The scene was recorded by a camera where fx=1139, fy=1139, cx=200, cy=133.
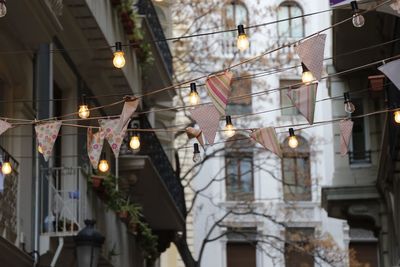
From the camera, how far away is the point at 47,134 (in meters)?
13.4

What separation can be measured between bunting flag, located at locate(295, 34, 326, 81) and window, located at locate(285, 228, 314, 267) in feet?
70.9

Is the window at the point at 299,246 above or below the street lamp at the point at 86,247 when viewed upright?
above

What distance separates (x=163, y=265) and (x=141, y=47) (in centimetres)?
1877

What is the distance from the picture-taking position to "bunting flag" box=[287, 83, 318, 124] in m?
12.7

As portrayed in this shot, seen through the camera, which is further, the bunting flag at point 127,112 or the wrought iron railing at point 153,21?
the wrought iron railing at point 153,21

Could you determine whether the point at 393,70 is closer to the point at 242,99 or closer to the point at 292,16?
the point at 242,99

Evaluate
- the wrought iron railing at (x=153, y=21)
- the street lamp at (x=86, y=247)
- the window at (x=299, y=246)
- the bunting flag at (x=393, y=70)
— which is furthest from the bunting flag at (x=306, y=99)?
the window at (x=299, y=246)

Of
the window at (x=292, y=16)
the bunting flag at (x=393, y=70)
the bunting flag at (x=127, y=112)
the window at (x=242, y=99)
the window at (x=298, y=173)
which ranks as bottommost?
the bunting flag at (x=127, y=112)

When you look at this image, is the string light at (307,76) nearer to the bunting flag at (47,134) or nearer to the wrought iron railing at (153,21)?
the bunting flag at (47,134)

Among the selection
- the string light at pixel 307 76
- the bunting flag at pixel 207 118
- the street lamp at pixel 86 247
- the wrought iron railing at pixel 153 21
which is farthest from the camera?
the wrought iron railing at pixel 153 21

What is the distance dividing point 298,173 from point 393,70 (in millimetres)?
28725

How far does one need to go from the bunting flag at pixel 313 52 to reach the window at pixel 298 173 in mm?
26960

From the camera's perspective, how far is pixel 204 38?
116 feet

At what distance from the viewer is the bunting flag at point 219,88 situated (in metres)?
12.6
